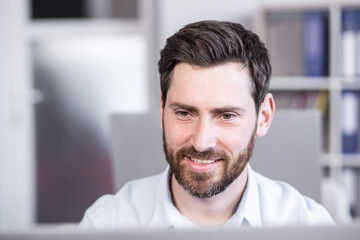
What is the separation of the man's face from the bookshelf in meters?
1.21

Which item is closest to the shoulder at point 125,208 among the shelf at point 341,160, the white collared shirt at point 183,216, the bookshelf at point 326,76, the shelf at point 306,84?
the white collared shirt at point 183,216

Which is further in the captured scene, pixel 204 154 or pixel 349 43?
pixel 349 43

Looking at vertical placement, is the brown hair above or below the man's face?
above

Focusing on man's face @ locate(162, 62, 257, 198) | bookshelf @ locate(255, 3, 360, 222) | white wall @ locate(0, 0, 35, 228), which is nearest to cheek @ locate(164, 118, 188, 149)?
man's face @ locate(162, 62, 257, 198)

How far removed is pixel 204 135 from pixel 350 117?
1.49 m

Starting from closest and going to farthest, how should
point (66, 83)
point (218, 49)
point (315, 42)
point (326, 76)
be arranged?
point (218, 49) < point (315, 42) < point (326, 76) < point (66, 83)

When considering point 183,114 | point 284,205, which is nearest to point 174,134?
point 183,114

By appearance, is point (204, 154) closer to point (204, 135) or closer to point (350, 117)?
point (204, 135)

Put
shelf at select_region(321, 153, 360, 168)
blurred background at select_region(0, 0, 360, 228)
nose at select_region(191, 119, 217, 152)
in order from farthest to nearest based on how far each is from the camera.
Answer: blurred background at select_region(0, 0, 360, 228) → shelf at select_region(321, 153, 360, 168) → nose at select_region(191, 119, 217, 152)

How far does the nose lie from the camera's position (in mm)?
540

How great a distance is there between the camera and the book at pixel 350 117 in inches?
73.5

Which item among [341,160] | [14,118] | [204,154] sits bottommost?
[341,160]

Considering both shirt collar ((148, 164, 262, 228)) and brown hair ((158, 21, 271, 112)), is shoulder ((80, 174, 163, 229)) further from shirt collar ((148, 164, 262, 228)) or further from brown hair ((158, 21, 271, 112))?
brown hair ((158, 21, 271, 112))

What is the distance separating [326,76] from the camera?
6.26ft
